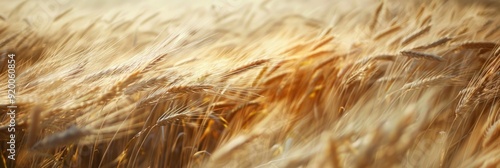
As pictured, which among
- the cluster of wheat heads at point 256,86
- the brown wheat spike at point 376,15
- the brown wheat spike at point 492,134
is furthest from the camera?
the brown wheat spike at point 376,15

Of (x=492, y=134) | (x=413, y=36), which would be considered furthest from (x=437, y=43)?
(x=492, y=134)

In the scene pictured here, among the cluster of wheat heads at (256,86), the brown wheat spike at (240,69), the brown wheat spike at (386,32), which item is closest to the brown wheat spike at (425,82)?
the cluster of wheat heads at (256,86)

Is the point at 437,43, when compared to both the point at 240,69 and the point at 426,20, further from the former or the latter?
the point at 240,69

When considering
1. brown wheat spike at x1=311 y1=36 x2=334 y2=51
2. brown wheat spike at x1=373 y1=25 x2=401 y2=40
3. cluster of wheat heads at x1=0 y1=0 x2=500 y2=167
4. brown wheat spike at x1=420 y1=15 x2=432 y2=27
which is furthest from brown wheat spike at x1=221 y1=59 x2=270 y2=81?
brown wheat spike at x1=420 y1=15 x2=432 y2=27

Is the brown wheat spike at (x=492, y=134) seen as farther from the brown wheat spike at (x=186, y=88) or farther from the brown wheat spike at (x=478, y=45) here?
the brown wheat spike at (x=186, y=88)

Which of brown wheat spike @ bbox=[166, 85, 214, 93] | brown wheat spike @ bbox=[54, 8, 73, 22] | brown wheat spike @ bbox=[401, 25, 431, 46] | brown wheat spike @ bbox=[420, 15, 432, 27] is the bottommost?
brown wheat spike @ bbox=[401, 25, 431, 46]

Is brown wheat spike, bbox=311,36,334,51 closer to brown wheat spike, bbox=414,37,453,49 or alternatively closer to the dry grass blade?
brown wheat spike, bbox=414,37,453,49

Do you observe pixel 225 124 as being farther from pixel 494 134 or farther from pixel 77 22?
pixel 494 134

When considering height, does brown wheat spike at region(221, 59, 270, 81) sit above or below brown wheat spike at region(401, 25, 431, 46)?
above

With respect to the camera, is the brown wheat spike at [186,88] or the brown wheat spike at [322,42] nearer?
the brown wheat spike at [186,88]

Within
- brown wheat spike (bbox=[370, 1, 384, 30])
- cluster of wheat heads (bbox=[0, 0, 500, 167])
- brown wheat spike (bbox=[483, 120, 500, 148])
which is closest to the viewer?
cluster of wheat heads (bbox=[0, 0, 500, 167])
